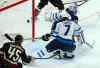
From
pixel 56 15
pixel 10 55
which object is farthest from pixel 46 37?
pixel 10 55

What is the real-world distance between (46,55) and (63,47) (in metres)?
0.26

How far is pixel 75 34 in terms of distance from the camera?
5363mm

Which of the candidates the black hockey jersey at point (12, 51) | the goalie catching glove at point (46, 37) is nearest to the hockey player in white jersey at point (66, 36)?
the goalie catching glove at point (46, 37)

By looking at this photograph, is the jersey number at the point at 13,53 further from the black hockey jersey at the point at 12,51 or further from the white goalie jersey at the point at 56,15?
the white goalie jersey at the point at 56,15

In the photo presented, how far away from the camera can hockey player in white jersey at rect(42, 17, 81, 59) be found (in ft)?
17.4

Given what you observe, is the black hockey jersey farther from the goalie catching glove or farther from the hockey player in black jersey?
the goalie catching glove

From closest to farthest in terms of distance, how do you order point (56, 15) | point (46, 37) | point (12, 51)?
point (12, 51) → point (46, 37) → point (56, 15)

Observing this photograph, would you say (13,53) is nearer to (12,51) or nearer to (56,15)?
(12,51)

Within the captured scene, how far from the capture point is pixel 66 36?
5.35 meters

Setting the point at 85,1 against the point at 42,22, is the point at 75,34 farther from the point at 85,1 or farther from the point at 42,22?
the point at 85,1

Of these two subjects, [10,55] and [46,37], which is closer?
[10,55]

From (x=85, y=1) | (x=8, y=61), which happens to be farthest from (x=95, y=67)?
(x=85, y=1)

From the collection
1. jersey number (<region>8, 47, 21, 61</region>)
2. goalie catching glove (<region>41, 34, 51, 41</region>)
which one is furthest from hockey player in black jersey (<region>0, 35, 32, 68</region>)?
goalie catching glove (<region>41, 34, 51, 41</region>)

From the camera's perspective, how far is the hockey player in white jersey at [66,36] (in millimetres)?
5297
